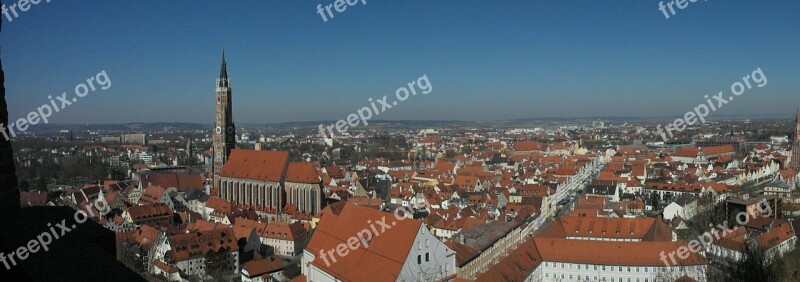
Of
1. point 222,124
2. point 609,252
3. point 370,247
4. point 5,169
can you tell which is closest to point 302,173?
point 222,124

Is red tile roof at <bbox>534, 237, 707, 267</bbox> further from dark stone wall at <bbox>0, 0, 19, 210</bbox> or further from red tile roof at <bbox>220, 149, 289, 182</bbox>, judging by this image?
dark stone wall at <bbox>0, 0, 19, 210</bbox>

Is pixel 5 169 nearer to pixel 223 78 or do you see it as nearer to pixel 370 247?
pixel 370 247

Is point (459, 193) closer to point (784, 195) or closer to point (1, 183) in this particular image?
point (784, 195)

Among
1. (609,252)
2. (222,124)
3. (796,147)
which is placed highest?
(222,124)

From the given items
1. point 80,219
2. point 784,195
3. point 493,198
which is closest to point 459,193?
point 493,198

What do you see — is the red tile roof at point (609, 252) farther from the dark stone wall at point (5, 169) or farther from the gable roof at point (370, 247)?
the dark stone wall at point (5, 169)

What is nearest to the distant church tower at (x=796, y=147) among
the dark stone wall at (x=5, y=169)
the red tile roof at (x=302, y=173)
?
the red tile roof at (x=302, y=173)
